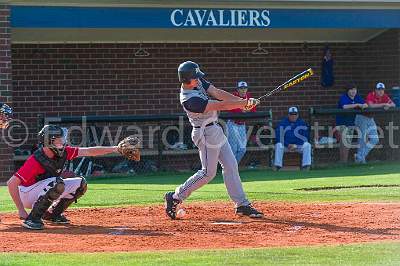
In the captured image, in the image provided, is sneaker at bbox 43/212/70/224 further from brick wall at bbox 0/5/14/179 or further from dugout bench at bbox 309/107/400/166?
dugout bench at bbox 309/107/400/166

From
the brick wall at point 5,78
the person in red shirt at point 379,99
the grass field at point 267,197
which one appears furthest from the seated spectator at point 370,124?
the brick wall at point 5,78

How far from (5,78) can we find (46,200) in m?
7.60

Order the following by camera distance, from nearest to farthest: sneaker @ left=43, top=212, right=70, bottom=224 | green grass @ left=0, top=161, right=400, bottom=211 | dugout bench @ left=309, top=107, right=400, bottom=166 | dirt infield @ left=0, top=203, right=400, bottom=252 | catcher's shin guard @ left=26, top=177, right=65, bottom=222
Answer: dirt infield @ left=0, top=203, right=400, bottom=252
catcher's shin guard @ left=26, top=177, right=65, bottom=222
sneaker @ left=43, top=212, right=70, bottom=224
green grass @ left=0, top=161, right=400, bottom=211
dugout bench @ left=309, top=107, right=400, bottom=166

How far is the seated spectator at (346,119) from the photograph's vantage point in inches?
771

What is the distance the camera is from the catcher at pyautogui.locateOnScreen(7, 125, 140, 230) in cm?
989

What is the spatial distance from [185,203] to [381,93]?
27.9 feet

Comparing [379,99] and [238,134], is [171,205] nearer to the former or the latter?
[238,134]

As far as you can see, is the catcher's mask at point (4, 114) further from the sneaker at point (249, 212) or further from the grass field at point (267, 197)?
the sneaker at point (249, 212)

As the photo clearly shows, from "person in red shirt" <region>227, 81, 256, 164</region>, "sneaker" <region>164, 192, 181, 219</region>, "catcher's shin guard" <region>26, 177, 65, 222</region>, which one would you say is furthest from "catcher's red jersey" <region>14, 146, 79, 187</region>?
"person in red shirt" <region>227, 81, 256, 164</region>

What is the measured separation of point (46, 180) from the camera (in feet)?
33.5

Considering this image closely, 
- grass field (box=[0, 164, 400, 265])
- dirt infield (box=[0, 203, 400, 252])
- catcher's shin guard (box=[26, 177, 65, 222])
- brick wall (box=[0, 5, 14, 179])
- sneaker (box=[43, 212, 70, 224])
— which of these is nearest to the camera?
grass field (box=[0, 164, 400, 265])

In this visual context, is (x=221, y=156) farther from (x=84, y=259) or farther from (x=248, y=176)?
(x=248, y=176)

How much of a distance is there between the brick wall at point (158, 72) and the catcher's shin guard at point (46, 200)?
913 cm

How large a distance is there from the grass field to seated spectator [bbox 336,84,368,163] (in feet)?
3.26
